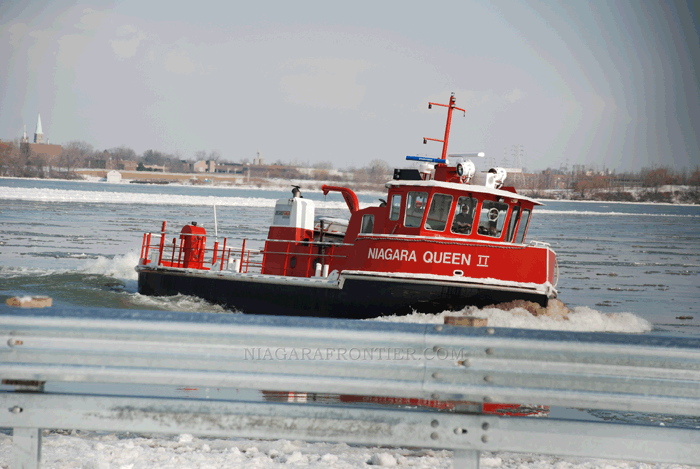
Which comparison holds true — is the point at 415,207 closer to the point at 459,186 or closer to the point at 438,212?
the point at 438,212

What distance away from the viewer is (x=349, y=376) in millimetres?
3018

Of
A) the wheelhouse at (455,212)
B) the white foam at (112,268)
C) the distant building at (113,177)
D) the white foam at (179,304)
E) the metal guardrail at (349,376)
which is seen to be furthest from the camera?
the distant building at (113,177)

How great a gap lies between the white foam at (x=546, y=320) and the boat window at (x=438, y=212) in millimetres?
1629

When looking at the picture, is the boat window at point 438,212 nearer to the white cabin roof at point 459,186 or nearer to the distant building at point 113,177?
the white cabin roof at point 459,186

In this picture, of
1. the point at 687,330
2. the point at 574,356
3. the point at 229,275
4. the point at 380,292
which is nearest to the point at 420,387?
the point at 574,356

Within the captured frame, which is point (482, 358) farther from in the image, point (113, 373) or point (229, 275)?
point (229, 275)

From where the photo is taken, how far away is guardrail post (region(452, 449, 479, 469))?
3.04 metres

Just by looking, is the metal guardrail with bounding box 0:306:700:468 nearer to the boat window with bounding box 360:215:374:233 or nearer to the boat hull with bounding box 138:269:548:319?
the boat hull with bounding box 138:269:548:319

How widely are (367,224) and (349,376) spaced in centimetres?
1057

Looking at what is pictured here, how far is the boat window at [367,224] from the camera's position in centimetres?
1345

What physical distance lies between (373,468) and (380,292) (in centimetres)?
800

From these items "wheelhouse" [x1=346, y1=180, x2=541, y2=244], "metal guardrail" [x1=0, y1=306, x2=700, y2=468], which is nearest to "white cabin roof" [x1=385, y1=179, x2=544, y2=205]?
"wheelhouse" [x1=346, y1=180, x2=541, y2=244]
